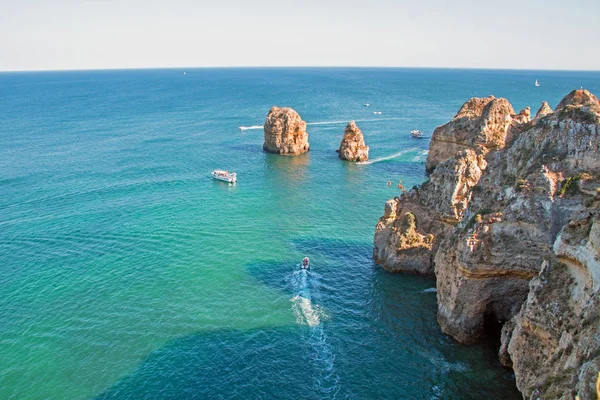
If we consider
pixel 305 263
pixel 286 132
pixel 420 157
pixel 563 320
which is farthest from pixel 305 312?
pixel 286 132

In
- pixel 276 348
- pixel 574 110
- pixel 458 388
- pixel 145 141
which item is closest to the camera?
pixel 458 388

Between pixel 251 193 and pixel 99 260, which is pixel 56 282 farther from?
pixel 251 193

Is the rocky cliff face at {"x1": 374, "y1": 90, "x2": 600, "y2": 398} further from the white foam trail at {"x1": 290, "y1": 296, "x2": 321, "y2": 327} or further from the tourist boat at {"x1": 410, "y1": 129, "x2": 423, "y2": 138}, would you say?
the tourist boat at {"x1": 410, "y1": 129, "x2": 423, "y2": 138}

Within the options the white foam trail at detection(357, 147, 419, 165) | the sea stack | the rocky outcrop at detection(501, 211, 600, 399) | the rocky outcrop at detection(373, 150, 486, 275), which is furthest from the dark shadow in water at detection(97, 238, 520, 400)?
the sea stack

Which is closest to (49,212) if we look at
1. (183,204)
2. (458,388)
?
(183,204)

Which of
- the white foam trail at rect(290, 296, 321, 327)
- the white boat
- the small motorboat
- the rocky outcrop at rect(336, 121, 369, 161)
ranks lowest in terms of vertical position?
the white foam trail at rect(290, 296, 321, 327)

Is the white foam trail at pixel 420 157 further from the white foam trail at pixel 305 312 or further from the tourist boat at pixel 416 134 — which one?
the white foam trail at pixel 305 312
